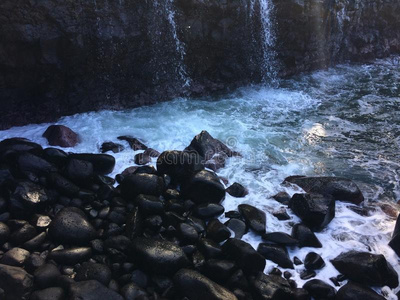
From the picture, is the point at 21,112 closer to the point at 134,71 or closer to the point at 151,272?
the point at 134,71

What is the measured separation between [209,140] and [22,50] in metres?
5.11

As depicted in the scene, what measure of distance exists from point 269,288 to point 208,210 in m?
1.66

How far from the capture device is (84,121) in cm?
831

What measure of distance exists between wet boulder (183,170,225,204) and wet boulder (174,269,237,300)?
5.64ft

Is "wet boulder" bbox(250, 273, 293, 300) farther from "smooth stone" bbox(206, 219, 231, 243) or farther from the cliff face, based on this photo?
the cliff face

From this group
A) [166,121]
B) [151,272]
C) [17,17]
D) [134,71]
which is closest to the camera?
[151,272]

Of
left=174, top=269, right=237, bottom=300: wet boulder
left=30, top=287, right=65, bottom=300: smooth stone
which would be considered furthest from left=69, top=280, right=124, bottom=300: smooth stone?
left=174, top=269, right=237, bottom=300: wet boulder

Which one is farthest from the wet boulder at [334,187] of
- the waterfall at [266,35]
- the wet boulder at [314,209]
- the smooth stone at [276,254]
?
the waterfall at [266,35]

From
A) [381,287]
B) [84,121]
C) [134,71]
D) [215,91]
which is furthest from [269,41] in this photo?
[381,287]

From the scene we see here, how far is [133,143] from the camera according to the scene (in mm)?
7340

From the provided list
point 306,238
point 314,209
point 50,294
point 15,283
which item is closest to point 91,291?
point 50,294

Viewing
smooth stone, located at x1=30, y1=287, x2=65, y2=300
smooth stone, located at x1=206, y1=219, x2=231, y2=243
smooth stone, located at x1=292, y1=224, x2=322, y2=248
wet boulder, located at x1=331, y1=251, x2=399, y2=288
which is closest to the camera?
smooth stone, located at x1=30, y1=287, x2=65, y2=300

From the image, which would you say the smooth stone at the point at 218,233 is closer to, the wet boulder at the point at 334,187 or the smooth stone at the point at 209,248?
the smooth stone at the point at 209,248

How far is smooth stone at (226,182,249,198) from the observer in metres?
5.90
